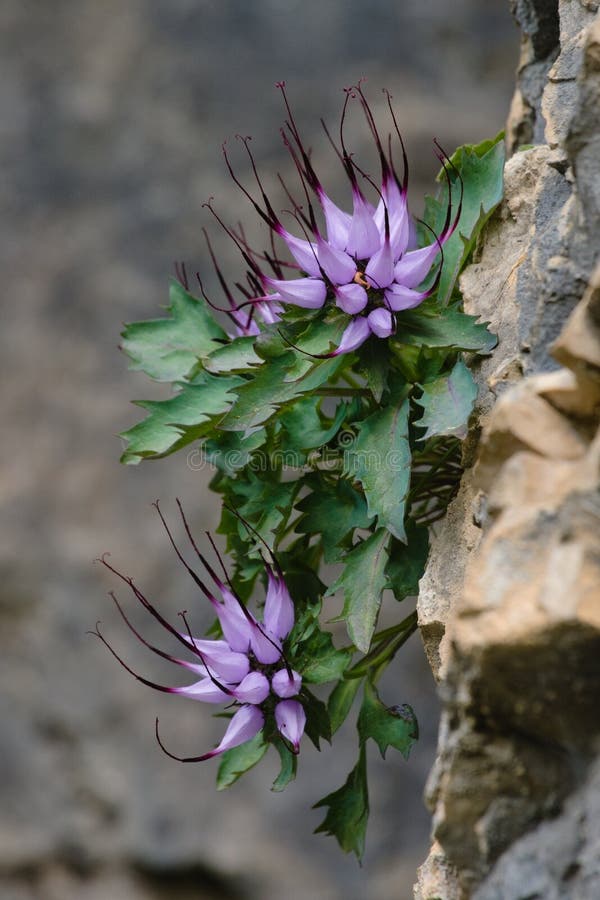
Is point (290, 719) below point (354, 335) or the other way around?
below

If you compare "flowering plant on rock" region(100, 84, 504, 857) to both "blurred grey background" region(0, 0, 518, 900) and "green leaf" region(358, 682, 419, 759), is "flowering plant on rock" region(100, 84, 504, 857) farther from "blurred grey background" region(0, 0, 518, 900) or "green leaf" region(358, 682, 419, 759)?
"blurred grey background" region(0, 0, 518, 900)

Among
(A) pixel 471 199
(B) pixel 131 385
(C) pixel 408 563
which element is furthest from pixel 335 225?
(B) pixel 131 385

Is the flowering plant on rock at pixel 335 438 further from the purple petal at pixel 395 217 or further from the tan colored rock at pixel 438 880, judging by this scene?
the tan colored rock at pixel 438 880

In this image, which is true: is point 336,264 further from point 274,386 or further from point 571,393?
point 571,393

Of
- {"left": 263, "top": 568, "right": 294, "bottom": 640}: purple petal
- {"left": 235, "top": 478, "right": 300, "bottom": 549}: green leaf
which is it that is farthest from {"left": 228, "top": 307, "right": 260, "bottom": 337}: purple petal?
{"left": 263, "top": 568, "right": 294, "bottom": 640}: purple petal

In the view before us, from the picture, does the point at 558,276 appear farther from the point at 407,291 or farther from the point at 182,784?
the point at 182,784

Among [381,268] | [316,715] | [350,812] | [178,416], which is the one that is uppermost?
[381,268]
